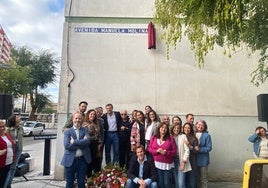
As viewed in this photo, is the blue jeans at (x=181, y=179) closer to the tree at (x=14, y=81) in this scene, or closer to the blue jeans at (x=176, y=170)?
the blue jeans at (x=176, y=170)

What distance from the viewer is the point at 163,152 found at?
5.60 m

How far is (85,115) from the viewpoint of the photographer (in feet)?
20.9

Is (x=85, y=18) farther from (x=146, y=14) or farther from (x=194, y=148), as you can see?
(x=194, y=148)

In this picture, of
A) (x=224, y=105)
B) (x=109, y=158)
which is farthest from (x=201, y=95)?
(x=109, y=158)

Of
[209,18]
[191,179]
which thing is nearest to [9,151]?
[191,179]

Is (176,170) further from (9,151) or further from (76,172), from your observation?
(9,151)

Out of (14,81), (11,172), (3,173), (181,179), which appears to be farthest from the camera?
(14,81)

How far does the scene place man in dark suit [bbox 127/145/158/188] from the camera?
5.46m

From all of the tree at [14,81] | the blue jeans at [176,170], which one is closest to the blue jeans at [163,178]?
the blue jeans at [176,170]

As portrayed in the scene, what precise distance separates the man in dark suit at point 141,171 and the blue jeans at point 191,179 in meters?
0.94

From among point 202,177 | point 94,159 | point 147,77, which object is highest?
point 147,77

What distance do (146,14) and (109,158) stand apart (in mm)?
4353

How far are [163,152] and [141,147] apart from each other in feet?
1.49

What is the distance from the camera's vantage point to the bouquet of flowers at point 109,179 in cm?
602
